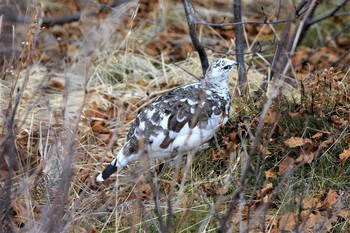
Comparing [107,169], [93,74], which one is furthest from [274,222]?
[93,74]

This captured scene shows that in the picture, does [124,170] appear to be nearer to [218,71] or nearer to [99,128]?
[99,128]

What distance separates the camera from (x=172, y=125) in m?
4.42

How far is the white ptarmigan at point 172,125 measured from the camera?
4387 mm

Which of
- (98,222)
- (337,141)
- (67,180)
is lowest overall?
(98,222)

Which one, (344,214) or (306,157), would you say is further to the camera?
(306,157)

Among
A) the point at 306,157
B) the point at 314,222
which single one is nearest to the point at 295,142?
the point at 306,157

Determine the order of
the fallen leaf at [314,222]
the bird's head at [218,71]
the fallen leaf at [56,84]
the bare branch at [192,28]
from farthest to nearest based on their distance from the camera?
1. the fallen leaf at [56,84]
2. the bare branch at [192,28]
3. the bird's head at [218,71]
4. the fallen leaf at [314,222]

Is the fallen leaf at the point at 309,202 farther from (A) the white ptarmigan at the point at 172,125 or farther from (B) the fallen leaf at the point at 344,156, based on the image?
(A) the white ptarmigan at the point at 172,125

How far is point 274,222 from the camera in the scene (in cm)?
397

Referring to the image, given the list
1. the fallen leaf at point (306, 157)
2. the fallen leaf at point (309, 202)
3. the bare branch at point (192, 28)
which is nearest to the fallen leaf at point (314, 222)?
the fallen leaf at point (309, 202)

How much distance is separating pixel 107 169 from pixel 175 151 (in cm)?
40

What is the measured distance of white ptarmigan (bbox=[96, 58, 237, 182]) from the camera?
14.4 ft

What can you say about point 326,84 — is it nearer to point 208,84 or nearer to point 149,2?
point 208,84

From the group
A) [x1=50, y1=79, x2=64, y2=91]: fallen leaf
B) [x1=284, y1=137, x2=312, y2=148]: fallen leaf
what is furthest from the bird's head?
[x1=50, y1=79, x2=64, y2=91]: fallen leaf
